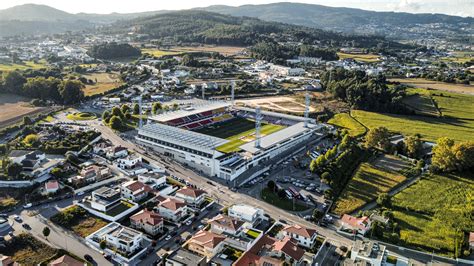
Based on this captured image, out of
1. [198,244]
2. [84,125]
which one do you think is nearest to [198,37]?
[84,125]

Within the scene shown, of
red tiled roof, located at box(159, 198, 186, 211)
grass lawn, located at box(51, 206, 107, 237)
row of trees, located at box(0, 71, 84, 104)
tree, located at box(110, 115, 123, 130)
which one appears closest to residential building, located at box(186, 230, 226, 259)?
red tiled roof, located at box(159, 198, 186, 211)

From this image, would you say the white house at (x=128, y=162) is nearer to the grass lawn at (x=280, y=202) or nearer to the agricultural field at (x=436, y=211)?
the grass lawn at (x=280, y=202)

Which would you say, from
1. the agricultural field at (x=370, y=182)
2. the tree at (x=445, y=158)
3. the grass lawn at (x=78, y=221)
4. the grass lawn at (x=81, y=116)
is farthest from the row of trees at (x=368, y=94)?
the grass lawn at (x=78, y=221)

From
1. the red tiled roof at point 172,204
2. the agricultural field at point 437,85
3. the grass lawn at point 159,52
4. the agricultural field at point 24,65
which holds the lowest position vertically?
the red tiled roof at point 172,204

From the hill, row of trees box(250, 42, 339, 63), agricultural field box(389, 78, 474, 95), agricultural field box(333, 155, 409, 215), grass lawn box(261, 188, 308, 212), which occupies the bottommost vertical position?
grass lawn box(261, 188, 308, 212)

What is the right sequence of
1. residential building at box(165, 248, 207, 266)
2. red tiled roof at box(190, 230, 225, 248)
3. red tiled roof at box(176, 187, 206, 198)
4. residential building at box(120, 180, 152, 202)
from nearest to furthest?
residential building at box(165, 248, 207, 266) < red tiled roof at box(190, 230, 225, 248) < red tiled roof at box(176, 187, 206, 198) < residential building at box(120, 180, 152, 202)

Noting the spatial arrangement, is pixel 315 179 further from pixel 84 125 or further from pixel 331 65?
pixel 331 65

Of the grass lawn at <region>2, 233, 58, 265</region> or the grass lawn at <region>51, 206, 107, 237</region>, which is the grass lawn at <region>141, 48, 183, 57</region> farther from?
the grass lawn at <region>2, 233, 58, 265</region>
